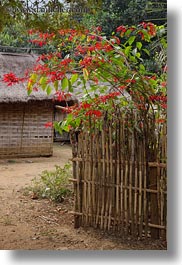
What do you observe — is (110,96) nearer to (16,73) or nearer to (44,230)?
(44,230)

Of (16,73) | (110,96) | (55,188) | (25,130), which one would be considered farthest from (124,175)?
(16,73)

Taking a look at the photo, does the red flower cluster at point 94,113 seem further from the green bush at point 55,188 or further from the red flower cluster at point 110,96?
the green bush at point 55,188

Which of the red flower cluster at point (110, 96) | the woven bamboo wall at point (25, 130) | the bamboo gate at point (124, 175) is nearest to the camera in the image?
the bamboo gate at point (124, 175)

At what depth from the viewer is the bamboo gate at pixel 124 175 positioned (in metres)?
2.61

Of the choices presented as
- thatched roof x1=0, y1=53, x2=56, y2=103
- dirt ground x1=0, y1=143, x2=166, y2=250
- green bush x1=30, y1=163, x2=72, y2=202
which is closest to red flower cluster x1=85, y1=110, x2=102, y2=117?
dirt ground x1=0, y1=143, x2=166, y2=250

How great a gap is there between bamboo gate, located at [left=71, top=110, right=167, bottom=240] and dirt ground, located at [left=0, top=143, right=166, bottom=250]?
0.30 ft

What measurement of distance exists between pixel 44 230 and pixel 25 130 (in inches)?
173

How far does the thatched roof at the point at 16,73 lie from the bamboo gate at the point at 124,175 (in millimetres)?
4363

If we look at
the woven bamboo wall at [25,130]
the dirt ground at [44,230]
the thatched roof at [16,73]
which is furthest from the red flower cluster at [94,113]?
the woven bamboo wall at [25,130]

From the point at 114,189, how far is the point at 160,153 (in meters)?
0.41

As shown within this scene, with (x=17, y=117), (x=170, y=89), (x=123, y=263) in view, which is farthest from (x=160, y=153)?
A: (x=17, y=117)

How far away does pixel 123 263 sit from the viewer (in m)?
2.17

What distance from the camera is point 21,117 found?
23.9ft

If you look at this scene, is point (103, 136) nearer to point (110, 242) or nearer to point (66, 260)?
point (110, 242)
